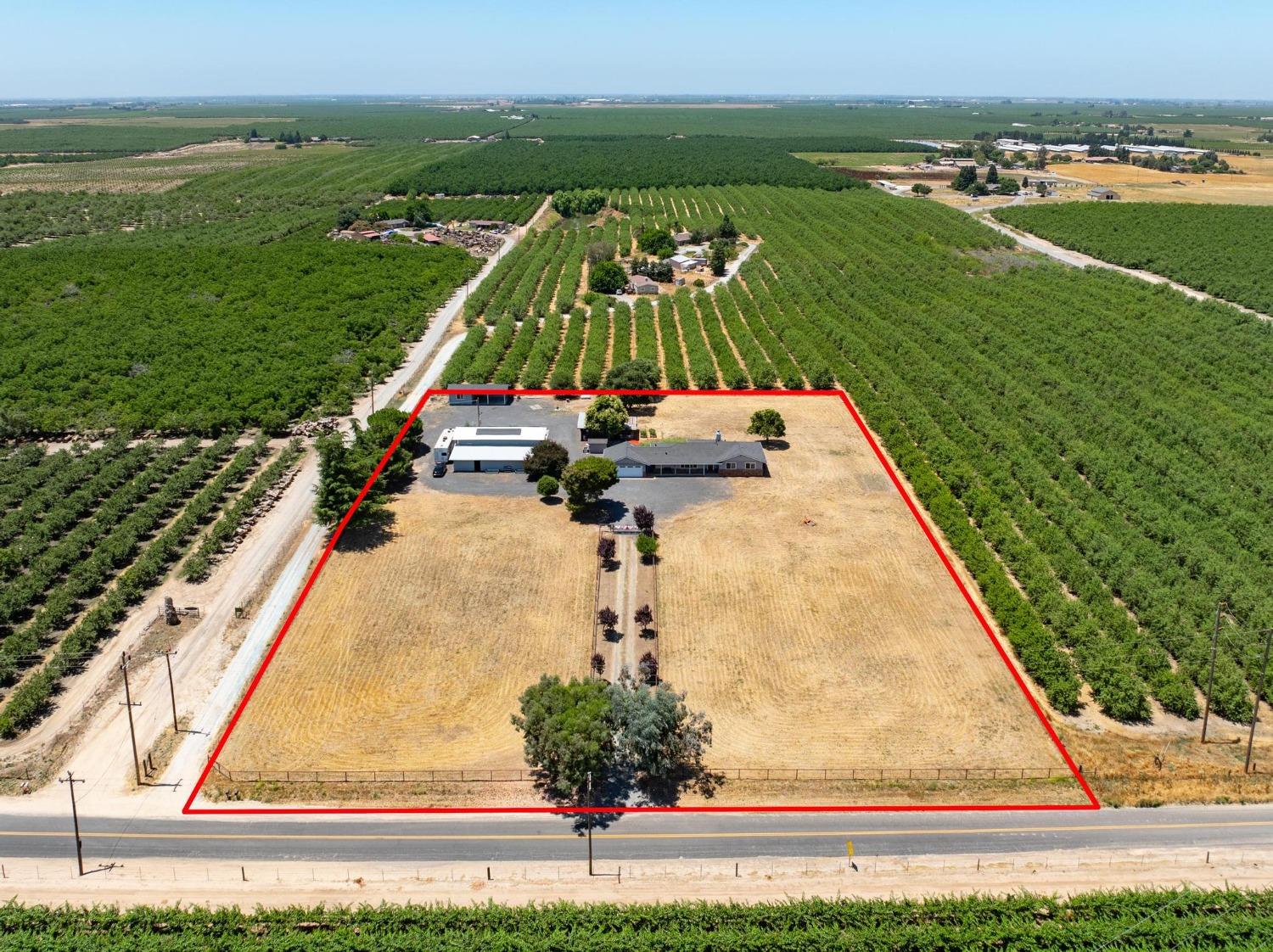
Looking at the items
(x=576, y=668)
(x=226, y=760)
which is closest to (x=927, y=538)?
(x=576, y=668)

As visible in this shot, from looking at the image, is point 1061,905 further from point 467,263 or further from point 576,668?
point 467,263

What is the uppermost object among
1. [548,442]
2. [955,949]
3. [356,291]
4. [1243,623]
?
[356,291]

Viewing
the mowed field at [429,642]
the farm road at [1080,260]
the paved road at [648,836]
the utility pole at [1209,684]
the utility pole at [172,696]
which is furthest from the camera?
the farm road at [1080,260]

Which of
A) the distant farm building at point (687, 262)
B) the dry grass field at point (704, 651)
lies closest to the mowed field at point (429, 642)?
the dry grass field at point (704, 651)

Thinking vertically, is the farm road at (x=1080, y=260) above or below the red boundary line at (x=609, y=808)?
above

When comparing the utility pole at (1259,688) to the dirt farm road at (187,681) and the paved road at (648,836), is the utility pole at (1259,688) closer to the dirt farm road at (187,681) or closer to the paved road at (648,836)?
the paved road at (648,836)

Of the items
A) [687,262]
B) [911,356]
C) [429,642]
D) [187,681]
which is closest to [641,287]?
[687,262]

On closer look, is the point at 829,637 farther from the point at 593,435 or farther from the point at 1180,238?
the point at 1180,238
